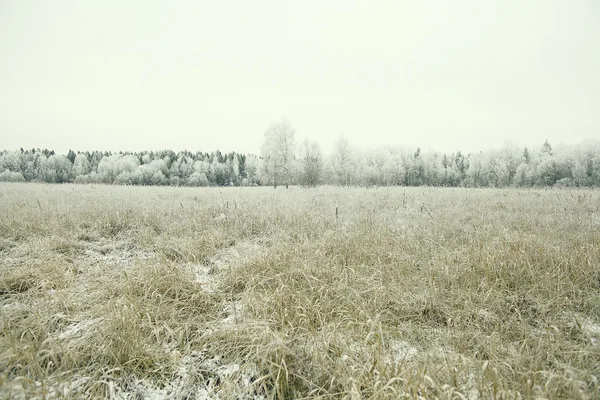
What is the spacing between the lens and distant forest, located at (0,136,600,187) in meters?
45.9

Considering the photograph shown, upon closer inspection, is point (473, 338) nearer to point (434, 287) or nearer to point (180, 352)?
point (434, 287)

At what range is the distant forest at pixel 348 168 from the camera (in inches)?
1806

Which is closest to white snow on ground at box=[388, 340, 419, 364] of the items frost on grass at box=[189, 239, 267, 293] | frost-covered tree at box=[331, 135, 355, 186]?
frost on grass at box=[189, 239, 267, 293]

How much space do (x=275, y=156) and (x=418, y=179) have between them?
4486cm

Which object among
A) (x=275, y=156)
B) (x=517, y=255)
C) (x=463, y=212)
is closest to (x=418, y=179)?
(x=275, y=156)

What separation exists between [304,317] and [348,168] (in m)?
47.0

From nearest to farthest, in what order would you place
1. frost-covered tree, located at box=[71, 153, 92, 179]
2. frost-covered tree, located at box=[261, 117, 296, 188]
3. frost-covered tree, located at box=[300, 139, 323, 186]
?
1. frost-covered tree, located at box=[261, 117, 296, 188]
2. frost-covered tree, located at box=[300, 139, 323, 186]
3. frost-covered tree, located at box=[71, 153, 92, 179]

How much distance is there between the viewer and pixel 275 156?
30.5 metres

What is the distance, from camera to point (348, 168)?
1896 inches

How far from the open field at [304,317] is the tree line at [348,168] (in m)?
29.1

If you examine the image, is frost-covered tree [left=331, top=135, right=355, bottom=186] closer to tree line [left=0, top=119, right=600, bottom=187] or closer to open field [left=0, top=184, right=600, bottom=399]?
tree line [left=0, top=119, right=600, bottom=187]

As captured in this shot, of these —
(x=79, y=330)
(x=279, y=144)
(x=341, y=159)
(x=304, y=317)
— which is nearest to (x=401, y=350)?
(x=304, y=317)

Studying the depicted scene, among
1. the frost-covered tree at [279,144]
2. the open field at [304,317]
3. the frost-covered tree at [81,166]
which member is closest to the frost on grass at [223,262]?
the open field at [304,317]

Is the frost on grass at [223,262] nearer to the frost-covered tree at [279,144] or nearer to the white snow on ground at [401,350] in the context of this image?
the white snow on ground at [401,350]
